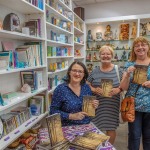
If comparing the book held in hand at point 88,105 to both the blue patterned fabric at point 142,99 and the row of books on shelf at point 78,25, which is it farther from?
the row of books on shelf at point 78,25

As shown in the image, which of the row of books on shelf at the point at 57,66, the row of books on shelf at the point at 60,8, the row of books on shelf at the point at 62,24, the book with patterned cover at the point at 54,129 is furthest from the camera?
the row of books on shelf at the point at 62,24

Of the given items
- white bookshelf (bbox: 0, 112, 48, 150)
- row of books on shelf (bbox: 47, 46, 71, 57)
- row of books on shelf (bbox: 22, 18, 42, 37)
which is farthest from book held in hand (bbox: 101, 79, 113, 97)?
row of books on shelf (bbox: 47, 46, 71, 57)

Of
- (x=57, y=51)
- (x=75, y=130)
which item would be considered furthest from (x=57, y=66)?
(x=75, y=130)

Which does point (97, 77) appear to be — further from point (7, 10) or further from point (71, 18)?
point (71, 18)

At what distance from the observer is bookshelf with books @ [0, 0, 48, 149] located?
1.80 metres

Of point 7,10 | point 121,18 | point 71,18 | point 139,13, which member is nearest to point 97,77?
point 7,10

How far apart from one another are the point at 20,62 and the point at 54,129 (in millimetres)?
1102

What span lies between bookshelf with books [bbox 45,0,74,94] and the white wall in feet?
5.17

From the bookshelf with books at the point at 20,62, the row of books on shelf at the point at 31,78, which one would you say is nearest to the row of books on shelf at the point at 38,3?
the bookshelf with books at the point at 20,62

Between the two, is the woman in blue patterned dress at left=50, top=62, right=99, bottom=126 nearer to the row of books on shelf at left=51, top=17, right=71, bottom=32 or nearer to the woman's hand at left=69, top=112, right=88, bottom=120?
the woman's hand at left=69, top=112, right=88, bottom=120

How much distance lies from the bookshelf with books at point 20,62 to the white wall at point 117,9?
10.1 ft

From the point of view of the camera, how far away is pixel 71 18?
381 cm

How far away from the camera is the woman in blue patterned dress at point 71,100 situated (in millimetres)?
1635

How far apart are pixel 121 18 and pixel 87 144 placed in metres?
4.00
